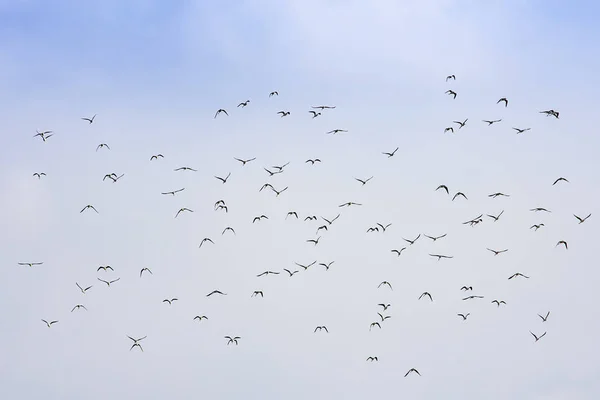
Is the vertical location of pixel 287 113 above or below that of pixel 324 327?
above

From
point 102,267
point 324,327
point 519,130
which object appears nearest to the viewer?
point 519,130

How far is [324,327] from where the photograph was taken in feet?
428

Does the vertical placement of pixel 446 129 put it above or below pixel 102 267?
above

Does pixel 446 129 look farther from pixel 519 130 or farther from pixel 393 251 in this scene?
pixel 393 251

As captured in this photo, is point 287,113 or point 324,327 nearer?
point 287,113

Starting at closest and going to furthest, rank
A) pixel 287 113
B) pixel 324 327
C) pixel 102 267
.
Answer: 1. pixel 287 113
2. pixel 102 267
3. pixel 324 327

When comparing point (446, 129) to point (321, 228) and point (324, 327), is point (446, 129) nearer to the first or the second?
point (321, 228)

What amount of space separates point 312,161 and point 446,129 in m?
15.9

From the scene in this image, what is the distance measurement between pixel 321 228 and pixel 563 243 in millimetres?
27213

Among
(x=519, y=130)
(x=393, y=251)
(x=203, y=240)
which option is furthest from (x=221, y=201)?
(x=519, y=130)

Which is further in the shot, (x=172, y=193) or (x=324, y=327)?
(x=324, y=327)

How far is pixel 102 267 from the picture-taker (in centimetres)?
11519

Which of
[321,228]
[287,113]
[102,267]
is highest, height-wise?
[287,113]

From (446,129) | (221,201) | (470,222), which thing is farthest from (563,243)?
(221,201)
